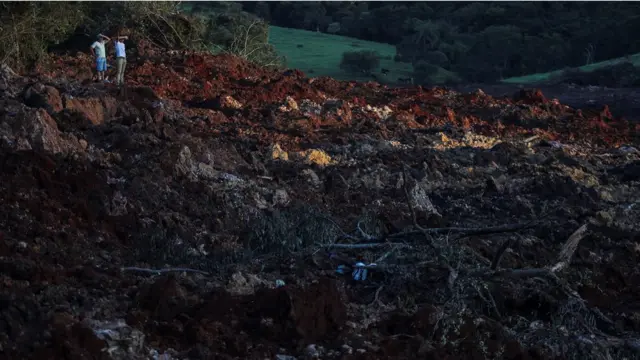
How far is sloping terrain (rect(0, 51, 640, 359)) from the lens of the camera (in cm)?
533

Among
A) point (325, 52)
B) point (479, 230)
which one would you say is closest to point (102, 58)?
point (479, 230)

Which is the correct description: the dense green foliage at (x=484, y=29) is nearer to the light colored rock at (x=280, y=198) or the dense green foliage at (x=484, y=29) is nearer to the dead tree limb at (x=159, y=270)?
the light colored rock at (x=280, y=198)

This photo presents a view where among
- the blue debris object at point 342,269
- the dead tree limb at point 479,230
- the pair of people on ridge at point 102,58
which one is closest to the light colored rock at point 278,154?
the pair of people on ridge at point 102,58

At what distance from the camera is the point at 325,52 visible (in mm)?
34656

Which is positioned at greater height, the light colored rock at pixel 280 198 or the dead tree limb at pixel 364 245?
the dead tree limb at pixel 364 245

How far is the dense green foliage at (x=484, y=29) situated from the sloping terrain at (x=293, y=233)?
19.2 m

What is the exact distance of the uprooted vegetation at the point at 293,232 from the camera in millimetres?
5340

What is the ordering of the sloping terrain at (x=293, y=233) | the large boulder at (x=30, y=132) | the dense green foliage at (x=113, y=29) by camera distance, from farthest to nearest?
the dense green foliage at (x=113, y=29) < the large boulder at (x=30, y=132) < the sloping terrain at (x=293, y=233)

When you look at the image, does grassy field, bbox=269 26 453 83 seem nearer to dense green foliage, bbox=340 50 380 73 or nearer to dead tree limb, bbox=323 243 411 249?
dense green foliage, bbox=340 50 380 73

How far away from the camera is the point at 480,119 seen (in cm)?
1642

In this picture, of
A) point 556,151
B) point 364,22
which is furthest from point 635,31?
point 556,151

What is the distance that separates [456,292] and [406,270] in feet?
1.31

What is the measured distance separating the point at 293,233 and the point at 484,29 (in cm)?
3588

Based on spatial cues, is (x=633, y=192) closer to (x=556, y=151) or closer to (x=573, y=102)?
(x=556, y=151)
